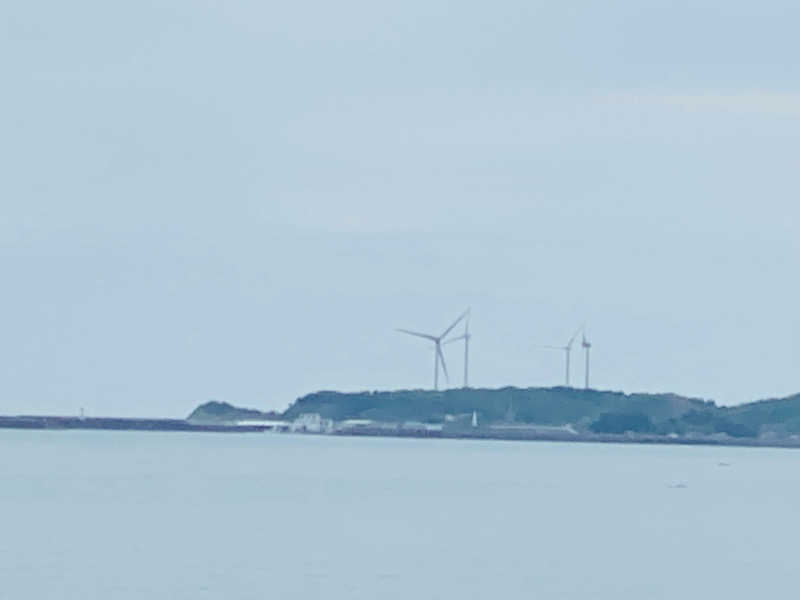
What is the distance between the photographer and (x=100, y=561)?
58.2 metres

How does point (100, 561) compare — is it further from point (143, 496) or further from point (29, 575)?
point (143, 496)

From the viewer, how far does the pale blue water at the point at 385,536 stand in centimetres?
5381

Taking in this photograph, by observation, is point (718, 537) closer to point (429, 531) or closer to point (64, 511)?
point (429, 531)

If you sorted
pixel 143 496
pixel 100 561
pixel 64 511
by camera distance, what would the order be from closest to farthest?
pixel 100 561 → pixel 64 511 → pixel 143 496

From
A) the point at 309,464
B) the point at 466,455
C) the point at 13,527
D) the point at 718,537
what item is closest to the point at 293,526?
the point at 13,527

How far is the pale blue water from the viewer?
2119 inches

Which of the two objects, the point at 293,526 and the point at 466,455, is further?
the point at 466,455

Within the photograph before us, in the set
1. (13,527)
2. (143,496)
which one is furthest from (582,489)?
(13,527)

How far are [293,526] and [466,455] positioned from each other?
119715 mm

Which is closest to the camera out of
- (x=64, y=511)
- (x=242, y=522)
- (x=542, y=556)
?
(x=542, y=556)

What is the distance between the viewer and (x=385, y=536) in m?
68.5

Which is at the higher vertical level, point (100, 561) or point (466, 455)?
point (466, 455)

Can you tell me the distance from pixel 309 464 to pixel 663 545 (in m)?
86.4

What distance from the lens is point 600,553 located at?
63.8m
